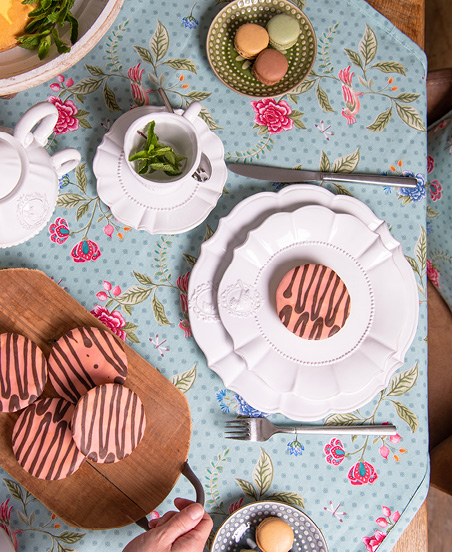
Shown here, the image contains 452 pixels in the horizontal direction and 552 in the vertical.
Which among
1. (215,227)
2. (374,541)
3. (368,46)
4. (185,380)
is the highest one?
(368,46)

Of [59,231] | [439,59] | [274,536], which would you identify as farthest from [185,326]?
[439,59]

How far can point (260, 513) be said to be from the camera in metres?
0.87

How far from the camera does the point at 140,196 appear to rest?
86 centimetres

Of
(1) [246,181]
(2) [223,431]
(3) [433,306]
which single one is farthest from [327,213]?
(3) [433,306]

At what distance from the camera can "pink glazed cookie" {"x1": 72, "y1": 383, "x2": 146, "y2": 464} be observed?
780 millimetres

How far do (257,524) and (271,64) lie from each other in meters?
0.83

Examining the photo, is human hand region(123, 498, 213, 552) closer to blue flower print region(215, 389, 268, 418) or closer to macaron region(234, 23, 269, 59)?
blue flower print region(215, 389, 268, 418)

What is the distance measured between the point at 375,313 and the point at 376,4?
24.1 inches

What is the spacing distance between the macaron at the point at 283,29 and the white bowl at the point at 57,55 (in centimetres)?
32

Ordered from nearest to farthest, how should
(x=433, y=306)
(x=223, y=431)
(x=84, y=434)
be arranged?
1. (x=84, y=434)
2. (x=223, y=431)
3. (x=433, y=306)

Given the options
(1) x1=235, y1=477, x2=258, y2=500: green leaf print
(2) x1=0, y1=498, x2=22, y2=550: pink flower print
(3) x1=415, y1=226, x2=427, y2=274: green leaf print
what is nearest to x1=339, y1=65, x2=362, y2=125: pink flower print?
(3) x1=415, y1=226, x2=427, y2=274: green leaf print

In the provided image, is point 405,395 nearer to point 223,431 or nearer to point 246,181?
point 223,431

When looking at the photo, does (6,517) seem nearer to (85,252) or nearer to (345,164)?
(85,252)

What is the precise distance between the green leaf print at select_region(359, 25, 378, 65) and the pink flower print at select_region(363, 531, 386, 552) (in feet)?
2.92
